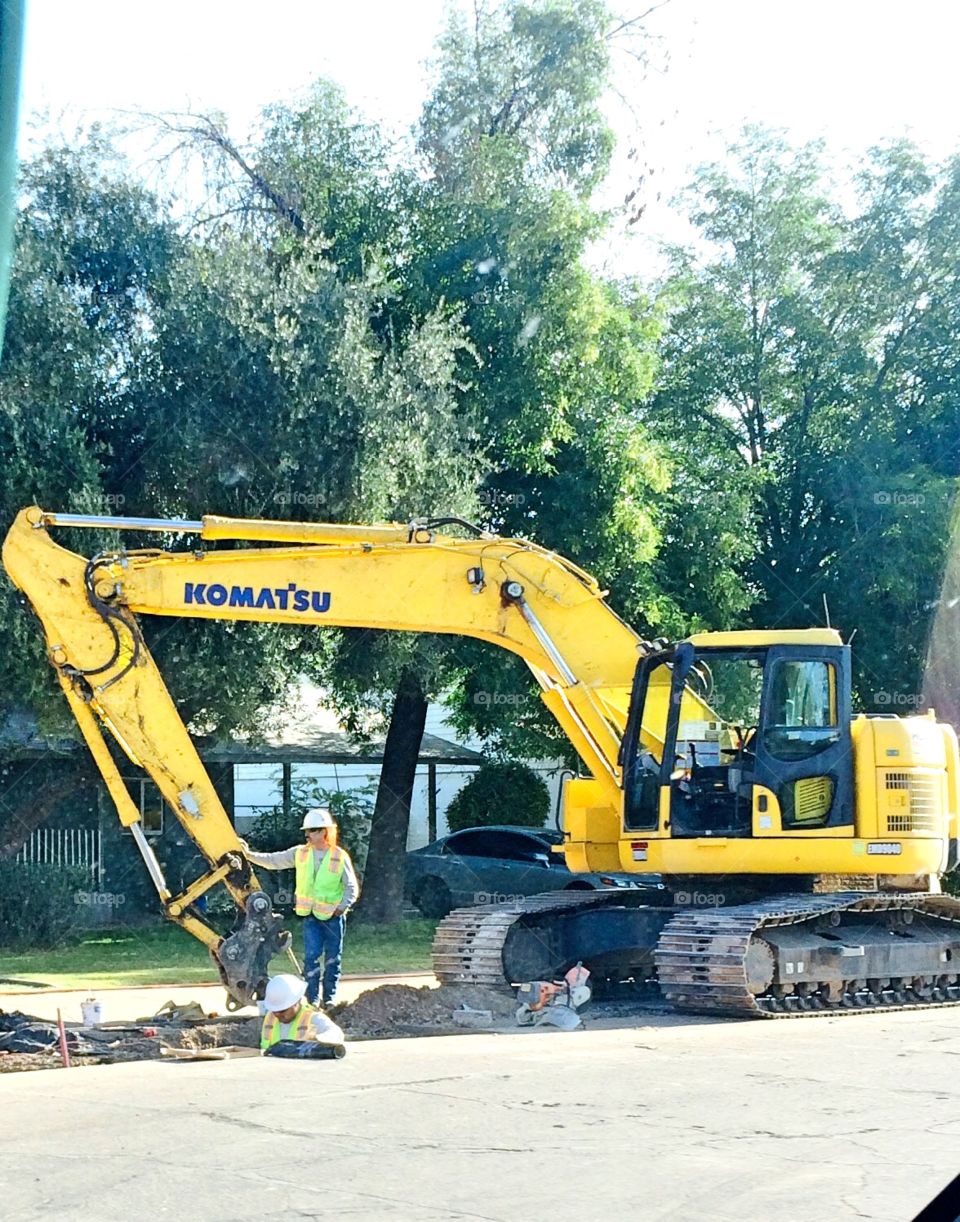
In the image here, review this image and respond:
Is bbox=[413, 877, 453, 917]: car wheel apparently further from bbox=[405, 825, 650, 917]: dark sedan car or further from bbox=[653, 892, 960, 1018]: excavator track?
bbox=[653, 892, 960, 1018]: excavator track

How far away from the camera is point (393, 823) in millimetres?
24625

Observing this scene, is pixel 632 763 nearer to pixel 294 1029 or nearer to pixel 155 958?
pixel 294 1029

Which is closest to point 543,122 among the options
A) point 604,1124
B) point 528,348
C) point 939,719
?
point 528,348

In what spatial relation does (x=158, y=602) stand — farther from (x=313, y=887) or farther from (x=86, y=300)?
(x=86, y=300)

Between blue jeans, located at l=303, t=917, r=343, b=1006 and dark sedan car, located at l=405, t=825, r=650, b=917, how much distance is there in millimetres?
11377

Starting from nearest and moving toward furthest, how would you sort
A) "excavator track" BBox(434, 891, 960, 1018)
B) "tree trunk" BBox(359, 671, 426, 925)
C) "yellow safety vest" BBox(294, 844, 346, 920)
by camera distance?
1. "yellow safety vest" BBox(294, 844, 346, 920)
2. "excavator track" BBox(434, 891, 960, 1018)
3. "tree trunk" BBox(359, 671, 426, 925)

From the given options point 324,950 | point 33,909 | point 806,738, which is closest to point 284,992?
point 324,950

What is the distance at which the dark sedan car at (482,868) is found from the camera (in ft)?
83.3

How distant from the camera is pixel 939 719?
28391 millimetres

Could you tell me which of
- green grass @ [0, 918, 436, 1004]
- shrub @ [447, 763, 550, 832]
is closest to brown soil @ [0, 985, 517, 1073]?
green grass @ [0, 918, 436, 1004]

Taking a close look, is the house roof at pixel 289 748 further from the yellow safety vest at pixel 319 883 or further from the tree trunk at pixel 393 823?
the yellow safety vest at pixel 319 883

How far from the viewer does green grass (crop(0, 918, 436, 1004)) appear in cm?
1717

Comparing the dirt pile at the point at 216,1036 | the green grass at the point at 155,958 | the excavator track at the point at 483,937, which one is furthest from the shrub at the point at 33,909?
the dirt pile at the point at 216,1036

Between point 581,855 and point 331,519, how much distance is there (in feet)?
19.2
